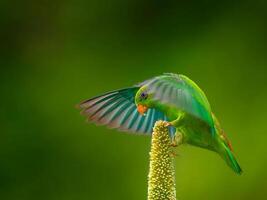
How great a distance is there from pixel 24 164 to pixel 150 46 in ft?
4.82

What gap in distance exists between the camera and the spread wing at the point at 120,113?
375 cm

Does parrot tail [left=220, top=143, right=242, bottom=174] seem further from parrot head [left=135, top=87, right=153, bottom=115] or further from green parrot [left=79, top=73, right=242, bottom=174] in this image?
parrot head [left=135, top=87, right=153, bottom=115]

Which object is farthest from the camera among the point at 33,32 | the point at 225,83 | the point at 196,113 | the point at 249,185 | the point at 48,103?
the point at 33,32

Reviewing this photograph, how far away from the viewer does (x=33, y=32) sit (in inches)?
288

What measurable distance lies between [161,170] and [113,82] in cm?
382

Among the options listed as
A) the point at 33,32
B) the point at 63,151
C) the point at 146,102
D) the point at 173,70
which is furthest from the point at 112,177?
the point at 146,102

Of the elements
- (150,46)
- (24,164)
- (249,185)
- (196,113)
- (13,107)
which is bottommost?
(196,113)

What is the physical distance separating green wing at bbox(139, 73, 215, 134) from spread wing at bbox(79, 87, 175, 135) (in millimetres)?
285

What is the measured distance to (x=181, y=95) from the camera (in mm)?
3365

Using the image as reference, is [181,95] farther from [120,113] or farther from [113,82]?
[113,82]

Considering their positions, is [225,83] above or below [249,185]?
above

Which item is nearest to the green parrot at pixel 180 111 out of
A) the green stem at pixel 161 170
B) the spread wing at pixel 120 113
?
the spread wing at pixel 120 113

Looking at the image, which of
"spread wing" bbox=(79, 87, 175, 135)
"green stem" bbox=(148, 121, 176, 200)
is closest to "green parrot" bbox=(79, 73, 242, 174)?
"spread wing" bbox=(79, 87, 175, 135)

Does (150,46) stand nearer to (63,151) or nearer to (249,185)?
(63,151)
